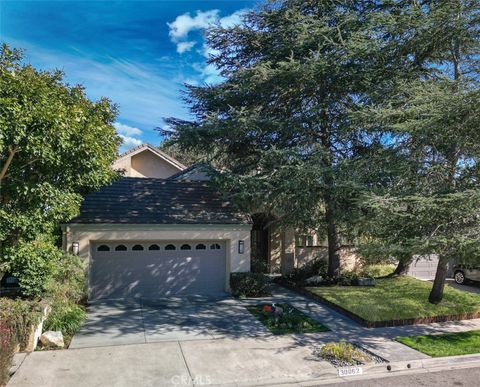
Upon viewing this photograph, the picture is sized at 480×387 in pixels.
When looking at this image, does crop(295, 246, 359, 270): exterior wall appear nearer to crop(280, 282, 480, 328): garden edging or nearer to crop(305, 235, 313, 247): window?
crop(305, 235, 313, 247): window

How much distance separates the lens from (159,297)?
1388 centimetres

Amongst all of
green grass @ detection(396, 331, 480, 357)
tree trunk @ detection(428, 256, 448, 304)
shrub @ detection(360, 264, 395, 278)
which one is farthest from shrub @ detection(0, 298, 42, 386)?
shrub @ detection(360, 264, 395, 278)

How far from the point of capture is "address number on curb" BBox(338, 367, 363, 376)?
7793 millimetres

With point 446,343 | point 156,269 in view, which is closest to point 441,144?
point 446,343

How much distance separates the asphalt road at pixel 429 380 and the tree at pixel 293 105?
5.79 m

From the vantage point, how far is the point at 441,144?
11.4m

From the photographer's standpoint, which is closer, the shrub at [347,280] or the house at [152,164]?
the shrub at [347,280]

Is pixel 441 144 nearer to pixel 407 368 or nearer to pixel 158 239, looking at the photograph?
pixel 407 368

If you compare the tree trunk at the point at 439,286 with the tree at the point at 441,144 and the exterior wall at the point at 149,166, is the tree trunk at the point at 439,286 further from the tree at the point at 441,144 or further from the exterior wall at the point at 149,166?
the exterior wall at the point at 149,166

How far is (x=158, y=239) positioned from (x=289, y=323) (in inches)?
225

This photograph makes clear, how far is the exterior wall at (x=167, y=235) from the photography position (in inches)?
513

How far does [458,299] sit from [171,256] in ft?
33.1

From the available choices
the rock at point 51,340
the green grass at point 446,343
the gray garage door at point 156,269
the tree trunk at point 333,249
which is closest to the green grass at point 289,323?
the green grass at point 446,343

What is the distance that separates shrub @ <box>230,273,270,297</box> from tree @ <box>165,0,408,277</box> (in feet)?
7.96
